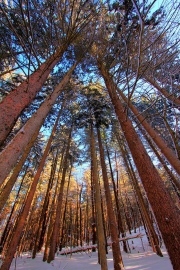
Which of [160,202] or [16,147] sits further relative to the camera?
[160,202]

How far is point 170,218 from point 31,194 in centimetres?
586

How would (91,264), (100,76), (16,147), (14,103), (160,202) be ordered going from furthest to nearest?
1. (91,264)
2. (100,76)
3. (14,103)
4. (160,202)
5. (16,147)

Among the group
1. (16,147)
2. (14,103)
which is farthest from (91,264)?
(14,103)

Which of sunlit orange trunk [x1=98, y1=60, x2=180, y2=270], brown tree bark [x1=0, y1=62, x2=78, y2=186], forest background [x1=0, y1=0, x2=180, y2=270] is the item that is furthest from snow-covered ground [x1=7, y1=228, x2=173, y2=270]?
brown tree bark [x1=0, y1=62, x2=78, y2=186]

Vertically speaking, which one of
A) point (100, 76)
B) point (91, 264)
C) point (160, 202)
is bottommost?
point (91, 264)

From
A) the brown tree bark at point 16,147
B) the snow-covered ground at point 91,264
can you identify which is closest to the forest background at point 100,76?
the brown tree bark at point 16,147

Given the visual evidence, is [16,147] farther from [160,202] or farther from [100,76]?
[100,76]

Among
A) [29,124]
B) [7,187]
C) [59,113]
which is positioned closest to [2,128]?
[29,124]

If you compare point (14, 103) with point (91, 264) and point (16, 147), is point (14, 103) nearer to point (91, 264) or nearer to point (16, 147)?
point (16, 147)

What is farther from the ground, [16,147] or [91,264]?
[16,147]

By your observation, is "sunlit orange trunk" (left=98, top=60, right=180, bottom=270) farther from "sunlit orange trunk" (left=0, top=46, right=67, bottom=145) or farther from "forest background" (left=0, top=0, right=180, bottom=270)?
"sunlit orange trunk" (left=0, top=46, right=67, bottom=145)

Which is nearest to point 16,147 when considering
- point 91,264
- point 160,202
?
point 160,202

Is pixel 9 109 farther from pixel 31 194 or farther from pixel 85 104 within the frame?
pixel 85 104

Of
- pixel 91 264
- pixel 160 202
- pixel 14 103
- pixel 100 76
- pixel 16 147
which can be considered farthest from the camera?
pixel 91 264
